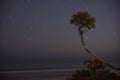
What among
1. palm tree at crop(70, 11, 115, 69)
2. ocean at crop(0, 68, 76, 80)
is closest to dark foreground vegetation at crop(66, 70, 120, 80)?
palm tree at crop(70, 11, 115, 69)

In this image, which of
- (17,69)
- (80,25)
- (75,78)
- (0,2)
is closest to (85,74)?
(75,78)

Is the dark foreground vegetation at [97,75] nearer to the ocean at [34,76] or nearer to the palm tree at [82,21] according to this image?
the palm tree at [82,21]

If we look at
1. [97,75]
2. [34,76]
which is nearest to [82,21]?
[97,75]

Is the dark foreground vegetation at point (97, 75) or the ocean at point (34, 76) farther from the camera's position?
the ocean at point (34, 76)

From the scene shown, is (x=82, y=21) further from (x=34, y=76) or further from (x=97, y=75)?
(x=34, y=76)

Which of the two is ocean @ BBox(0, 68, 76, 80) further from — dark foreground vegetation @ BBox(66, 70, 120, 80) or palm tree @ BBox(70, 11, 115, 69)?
palm tree @ BBox(70, 11, 115, 69)

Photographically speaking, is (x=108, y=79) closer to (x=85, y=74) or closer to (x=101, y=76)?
(x=101, y=76)

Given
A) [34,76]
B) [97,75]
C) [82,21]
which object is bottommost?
[97,75]

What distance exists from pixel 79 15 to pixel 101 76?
97.6 inches

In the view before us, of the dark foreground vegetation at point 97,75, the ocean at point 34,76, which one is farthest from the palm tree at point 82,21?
the ocean at point 34,76

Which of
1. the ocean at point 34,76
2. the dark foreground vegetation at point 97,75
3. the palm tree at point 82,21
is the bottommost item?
the dark foreground vegetation at point 97,75

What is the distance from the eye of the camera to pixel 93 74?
33.6 feet

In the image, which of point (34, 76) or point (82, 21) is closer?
point (82, 21)

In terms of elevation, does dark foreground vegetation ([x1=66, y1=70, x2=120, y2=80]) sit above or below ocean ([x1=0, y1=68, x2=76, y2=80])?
below
